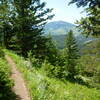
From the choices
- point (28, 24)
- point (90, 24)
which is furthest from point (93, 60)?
point (28, 24)

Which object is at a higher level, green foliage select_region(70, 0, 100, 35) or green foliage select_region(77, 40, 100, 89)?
green foliage select_region(70, 0, 100, 35)

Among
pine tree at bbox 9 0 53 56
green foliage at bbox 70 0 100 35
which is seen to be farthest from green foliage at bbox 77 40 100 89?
pine tree at bbox 9 0 53 56

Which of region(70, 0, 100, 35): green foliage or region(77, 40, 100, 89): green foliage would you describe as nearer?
region(70, 0, 100, 35): green foliage

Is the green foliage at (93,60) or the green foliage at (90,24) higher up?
the green foliage at (90,24)

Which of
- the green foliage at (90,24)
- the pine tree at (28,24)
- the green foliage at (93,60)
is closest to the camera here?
the green foliage at (90,24)

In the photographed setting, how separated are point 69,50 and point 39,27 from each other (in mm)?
24904

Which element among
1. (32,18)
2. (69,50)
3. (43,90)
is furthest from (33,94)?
(69,50)

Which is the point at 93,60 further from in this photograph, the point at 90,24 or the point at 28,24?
the point at 28,24

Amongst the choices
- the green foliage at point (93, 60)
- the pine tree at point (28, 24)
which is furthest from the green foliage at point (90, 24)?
the pine tree at point (28, 24)

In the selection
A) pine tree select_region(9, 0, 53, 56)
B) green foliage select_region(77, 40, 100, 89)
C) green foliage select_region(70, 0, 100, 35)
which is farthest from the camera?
pine tree select_region(9, 0, 53, 56)

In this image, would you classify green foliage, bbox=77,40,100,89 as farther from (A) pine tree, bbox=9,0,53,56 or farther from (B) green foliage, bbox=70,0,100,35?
(A) pine tree, bbox=9,0,53,56

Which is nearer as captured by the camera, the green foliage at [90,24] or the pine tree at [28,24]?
the green foliage at [90,24]

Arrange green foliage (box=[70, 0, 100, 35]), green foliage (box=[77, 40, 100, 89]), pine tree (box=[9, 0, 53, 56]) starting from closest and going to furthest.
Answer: green foliage (box=[70, 0, 100, 35]) < green foliage (box=[77, 40, 100, 89]) < pine tree (box=[9, 0, 53, 56])

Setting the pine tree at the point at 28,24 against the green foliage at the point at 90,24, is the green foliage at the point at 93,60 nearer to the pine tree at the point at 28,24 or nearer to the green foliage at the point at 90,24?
the green foliage at the point at 90,24
